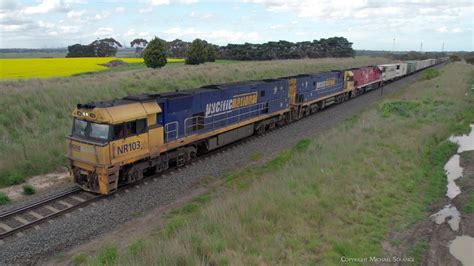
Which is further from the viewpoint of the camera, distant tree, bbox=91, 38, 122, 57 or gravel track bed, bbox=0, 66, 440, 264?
distant tree, bbox=91, 38, 122, 57

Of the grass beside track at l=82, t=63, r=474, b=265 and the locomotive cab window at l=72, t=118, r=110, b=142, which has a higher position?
the locomotive cab window at l=72, t=118, r=110, b=142

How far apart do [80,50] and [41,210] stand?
10490 centimetres

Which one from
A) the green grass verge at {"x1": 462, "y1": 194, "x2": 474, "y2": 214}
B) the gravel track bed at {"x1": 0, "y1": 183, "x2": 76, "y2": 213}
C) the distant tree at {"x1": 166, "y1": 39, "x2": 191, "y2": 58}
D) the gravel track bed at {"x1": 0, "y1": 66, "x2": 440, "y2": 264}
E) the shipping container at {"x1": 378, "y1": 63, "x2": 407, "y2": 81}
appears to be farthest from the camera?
the distant tree at {"x1": 166, "y1": 39, "x2": 191, "y2": 58}

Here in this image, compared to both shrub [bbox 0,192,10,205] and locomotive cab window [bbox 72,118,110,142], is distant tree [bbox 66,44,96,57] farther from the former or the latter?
shrub [bbox 0,192,10,205]

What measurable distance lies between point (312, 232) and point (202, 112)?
411 inches

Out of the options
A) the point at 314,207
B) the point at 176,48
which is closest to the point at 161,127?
the point at 314,207

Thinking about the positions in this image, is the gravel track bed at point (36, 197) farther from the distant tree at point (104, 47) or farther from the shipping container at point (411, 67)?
the distant tree at point (104, 47)

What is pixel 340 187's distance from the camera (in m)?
12.5

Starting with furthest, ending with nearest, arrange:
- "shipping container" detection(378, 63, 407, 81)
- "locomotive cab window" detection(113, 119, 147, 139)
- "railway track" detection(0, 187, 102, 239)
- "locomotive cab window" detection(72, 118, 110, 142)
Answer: "shipping container" detection(378, 63, 407, 81) < "locomotive cab window" detection(113, 119, 147, 139) < "locomotive cab window" detection(72, 118, 110, 142) < "railway track" detection(0, 187, 102, 239)

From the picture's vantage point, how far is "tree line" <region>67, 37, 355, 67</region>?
246 ft

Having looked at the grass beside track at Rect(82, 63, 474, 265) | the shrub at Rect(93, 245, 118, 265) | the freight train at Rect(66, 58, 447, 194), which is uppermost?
the freight train at Rect(66, 58, 447, 194)

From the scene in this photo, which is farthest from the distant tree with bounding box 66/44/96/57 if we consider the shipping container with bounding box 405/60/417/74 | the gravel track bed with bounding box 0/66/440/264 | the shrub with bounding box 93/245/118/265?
the shrub with bounding box 93/245/118/265

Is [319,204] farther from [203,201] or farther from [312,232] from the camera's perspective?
[203,201]

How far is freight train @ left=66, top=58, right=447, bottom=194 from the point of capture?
13.4 metres
